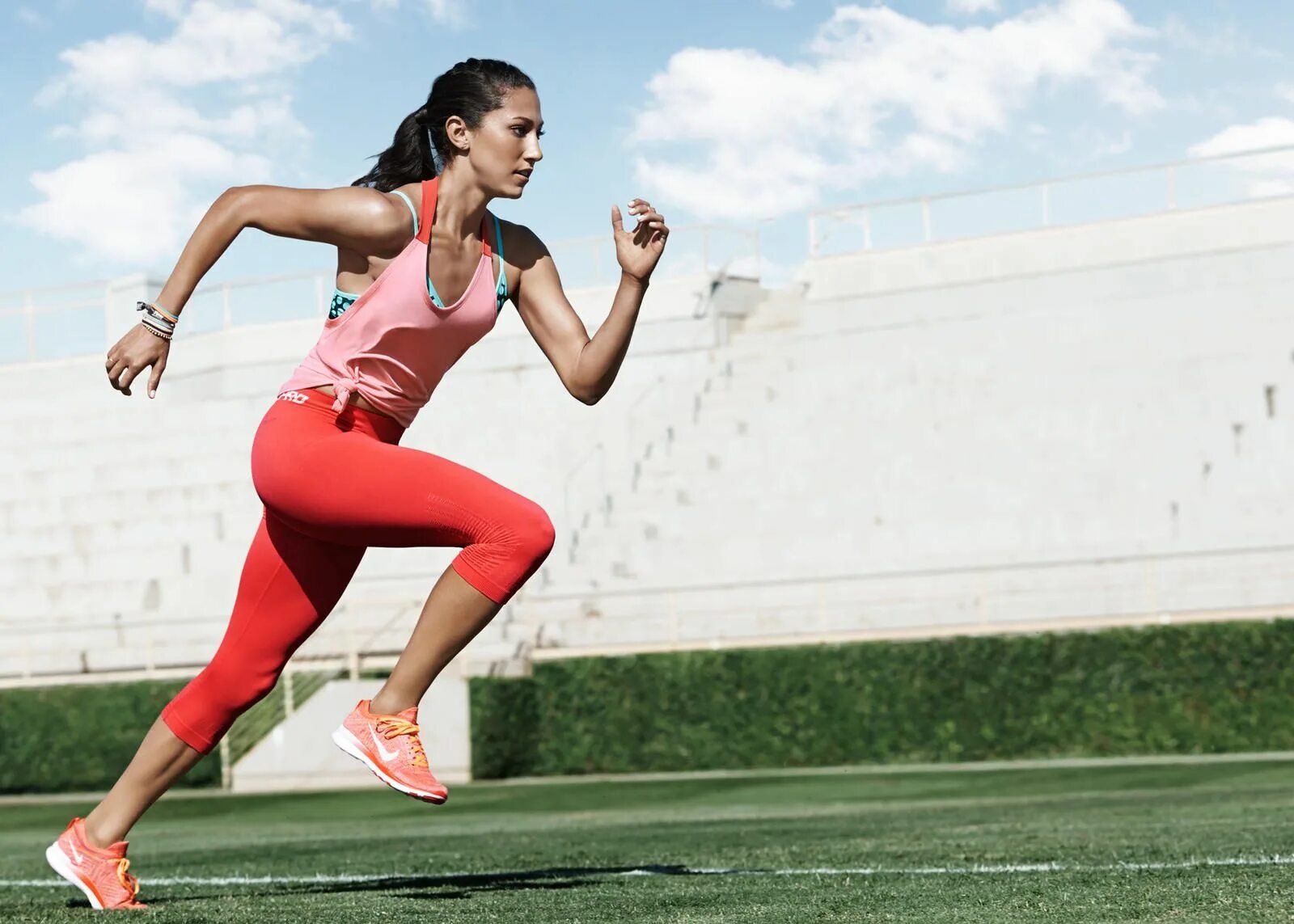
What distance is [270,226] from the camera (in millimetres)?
5012

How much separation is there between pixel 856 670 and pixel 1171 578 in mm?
4921

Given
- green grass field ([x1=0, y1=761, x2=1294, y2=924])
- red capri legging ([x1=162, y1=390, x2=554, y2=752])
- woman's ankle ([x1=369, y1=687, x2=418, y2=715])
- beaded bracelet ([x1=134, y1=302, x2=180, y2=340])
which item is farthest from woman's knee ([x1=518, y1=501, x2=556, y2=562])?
beaded bracelet ([x1=134, y1=302, x2=180, y2=340])

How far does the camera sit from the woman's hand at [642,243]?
5133mm

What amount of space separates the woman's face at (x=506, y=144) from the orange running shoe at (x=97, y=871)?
2.10 m

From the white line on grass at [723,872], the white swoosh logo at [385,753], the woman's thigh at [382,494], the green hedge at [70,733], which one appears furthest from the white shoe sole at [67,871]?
the green hedge at [70,733]

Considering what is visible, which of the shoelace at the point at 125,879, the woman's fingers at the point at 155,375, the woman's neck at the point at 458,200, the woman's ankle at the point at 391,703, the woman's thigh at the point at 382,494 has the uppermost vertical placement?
the woman's neck at the point at 458,200

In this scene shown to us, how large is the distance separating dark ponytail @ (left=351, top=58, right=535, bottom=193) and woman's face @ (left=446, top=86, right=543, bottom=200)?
26 mm

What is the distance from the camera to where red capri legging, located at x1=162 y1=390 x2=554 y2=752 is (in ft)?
16.1

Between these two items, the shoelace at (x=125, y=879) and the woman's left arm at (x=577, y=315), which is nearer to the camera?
the woman's left arm at (x=577, y=315)

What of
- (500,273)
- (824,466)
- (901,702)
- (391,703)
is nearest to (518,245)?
(500,273)

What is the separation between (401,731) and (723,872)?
1342mm

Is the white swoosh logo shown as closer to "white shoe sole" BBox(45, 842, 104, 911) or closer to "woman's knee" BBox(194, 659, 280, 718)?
"woman's knee" BBox(194, 659, 280, 718)

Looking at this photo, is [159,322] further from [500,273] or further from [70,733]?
[70,733]

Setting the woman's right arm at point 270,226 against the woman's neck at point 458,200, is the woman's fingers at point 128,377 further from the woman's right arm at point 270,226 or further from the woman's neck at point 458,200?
the woman's neck at point 458,200
